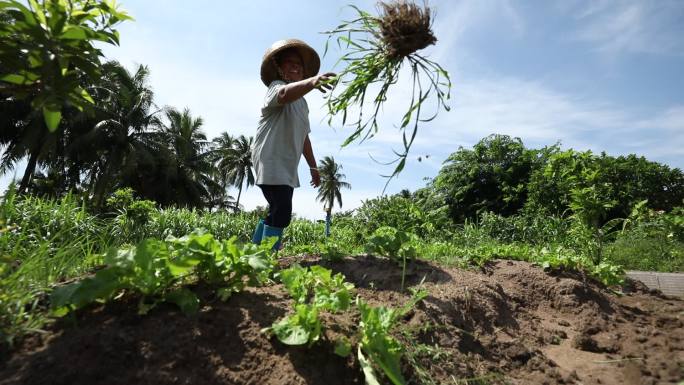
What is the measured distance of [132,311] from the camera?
5.10ft

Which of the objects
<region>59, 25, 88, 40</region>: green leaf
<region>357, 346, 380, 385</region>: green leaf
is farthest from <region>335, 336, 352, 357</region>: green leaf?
<region>59, 25, 88, 40</region>: green leaf

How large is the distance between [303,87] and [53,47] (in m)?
1.46

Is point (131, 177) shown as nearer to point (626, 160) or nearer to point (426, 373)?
point (626, 160)

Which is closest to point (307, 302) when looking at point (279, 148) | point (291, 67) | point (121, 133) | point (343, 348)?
point (343, 348)

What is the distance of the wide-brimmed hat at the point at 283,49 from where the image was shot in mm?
3418

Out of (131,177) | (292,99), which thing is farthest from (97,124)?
(292,99)

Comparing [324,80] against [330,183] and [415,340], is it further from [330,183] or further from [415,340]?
[330,183]

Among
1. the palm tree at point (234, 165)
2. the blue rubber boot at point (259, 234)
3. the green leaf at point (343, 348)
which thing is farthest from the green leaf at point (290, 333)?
the palm tree at point (234, 165)

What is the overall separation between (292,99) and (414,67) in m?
0.88

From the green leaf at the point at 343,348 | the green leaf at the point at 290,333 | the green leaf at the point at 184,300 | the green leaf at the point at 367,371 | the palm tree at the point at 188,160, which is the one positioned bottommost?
the green leaf at the point at 367,371

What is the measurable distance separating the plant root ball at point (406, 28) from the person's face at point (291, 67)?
1.14 m

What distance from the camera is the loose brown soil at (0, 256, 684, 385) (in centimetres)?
132

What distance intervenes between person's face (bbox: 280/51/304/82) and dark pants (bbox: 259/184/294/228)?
3.18 feet

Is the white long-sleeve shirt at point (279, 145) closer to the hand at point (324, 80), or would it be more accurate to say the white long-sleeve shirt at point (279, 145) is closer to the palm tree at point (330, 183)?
the hand at point (324, 80)
